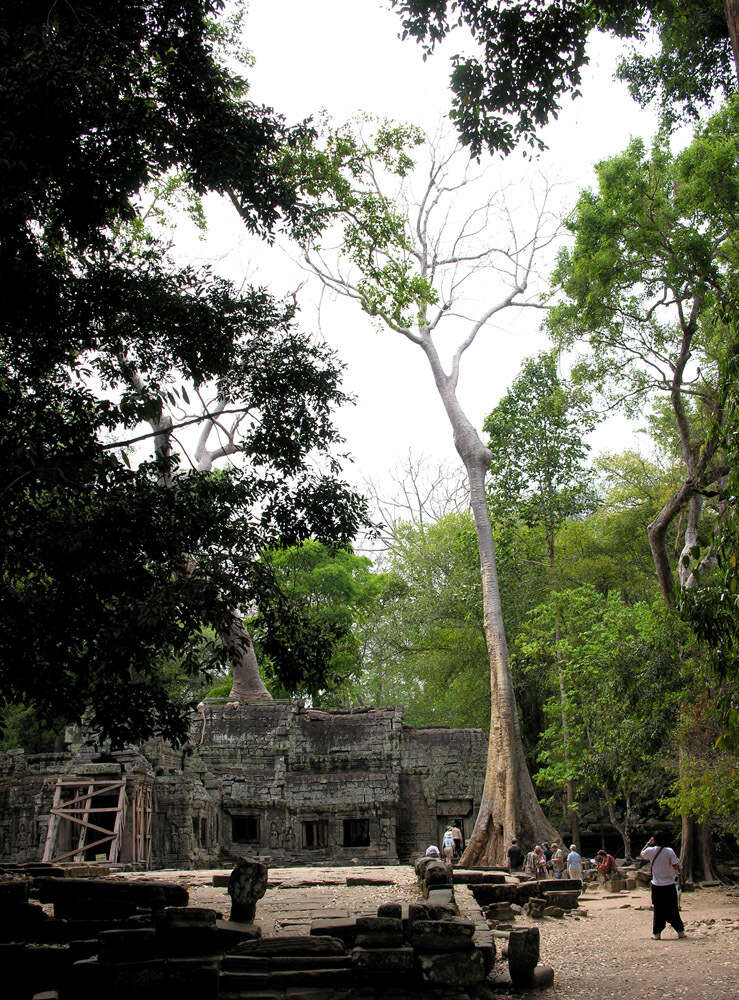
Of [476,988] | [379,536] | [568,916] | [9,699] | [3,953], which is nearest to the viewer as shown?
[3,953]

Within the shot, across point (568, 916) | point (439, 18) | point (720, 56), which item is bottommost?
point (568, 916)

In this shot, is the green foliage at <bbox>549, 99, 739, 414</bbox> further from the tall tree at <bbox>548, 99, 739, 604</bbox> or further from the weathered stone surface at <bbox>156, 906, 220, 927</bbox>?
the weathered stone surface at <bbox>156, 906, 220, 927</bbox>

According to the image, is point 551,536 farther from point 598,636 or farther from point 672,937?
point 672,937

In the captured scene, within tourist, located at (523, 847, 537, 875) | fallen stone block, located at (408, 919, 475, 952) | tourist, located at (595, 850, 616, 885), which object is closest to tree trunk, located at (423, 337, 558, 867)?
tourist, located at (523, 847, 537, 875)

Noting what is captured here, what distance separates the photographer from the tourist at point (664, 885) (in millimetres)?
8523

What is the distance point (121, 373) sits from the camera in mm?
8211

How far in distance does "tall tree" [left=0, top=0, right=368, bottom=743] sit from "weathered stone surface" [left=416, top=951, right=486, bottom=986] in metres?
3.11

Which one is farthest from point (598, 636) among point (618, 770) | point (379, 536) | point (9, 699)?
point (9, 699)

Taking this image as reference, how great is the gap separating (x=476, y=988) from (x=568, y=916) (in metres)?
6.82

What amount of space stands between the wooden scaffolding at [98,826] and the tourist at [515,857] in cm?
760

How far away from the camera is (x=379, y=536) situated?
30.1ft

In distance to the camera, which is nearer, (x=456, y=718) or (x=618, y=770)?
(x=618, y=770)

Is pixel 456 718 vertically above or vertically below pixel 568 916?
above

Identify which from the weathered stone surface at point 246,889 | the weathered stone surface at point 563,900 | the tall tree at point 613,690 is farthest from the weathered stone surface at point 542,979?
the tall tree at point 613,690
